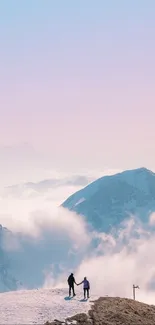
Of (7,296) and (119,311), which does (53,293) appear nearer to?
(7,296)

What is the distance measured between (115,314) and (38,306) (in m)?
9.21

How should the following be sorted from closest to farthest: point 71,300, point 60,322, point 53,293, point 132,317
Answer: point 60,322, point 132,317, point 71,300, point 53,293

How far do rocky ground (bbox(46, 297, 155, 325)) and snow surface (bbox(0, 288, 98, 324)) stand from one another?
1.26 metres

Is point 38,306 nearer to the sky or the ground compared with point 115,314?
nearer to the sky

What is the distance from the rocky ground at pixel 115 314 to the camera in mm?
59188

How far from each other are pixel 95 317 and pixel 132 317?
495 cm

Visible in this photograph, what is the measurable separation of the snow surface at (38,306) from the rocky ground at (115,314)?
1.26m

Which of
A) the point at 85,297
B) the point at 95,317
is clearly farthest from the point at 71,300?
the point at 95,317

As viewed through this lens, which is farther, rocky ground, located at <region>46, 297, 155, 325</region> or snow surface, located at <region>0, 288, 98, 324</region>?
snow surface, located at <region>0, 288, 98, 324</region>

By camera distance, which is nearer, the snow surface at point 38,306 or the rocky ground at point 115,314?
the rocky ground at point 115,314

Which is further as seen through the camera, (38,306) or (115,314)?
(38,306)

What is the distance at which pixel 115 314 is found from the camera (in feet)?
205

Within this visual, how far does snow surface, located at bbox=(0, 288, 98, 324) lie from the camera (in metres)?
59.6

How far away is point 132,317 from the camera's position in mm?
62562
